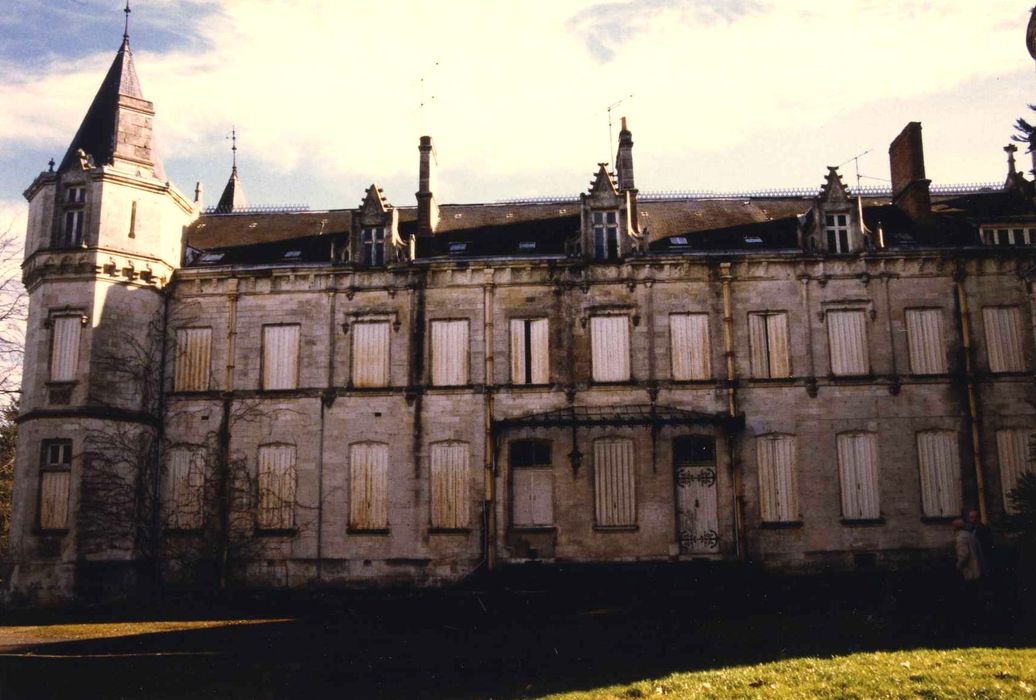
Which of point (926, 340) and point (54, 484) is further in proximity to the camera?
point (926, 340)

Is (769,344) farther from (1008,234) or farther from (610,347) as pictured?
(1008,234)

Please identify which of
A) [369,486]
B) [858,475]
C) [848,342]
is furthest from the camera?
[848,342]

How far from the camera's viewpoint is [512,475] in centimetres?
2531

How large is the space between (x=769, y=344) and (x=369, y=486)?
1180 centimetres

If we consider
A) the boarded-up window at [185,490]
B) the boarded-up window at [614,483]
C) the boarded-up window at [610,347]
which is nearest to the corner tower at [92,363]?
the boarded-up window at [185,490]

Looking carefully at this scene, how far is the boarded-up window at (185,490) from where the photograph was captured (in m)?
25.8

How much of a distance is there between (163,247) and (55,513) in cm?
800

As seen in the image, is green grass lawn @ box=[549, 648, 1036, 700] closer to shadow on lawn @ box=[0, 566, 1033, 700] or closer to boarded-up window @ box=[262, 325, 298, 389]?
shadow on lawn @ box=[0, 566, 1033, 700]

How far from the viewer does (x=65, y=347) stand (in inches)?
997

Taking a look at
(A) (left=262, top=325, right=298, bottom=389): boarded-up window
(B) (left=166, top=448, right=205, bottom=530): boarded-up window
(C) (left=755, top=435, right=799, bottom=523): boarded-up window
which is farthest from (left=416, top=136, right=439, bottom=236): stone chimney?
(C) (left=755, top=435, right=799, bottom=523): boarded-up window

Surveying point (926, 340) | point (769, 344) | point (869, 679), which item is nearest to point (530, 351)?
point (769, 344)

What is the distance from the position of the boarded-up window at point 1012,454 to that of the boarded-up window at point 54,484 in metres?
24.9

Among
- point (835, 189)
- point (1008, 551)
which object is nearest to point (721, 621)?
point (1008, 551)

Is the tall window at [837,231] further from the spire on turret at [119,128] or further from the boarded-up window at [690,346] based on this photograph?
the spire on turret at [119,128]
